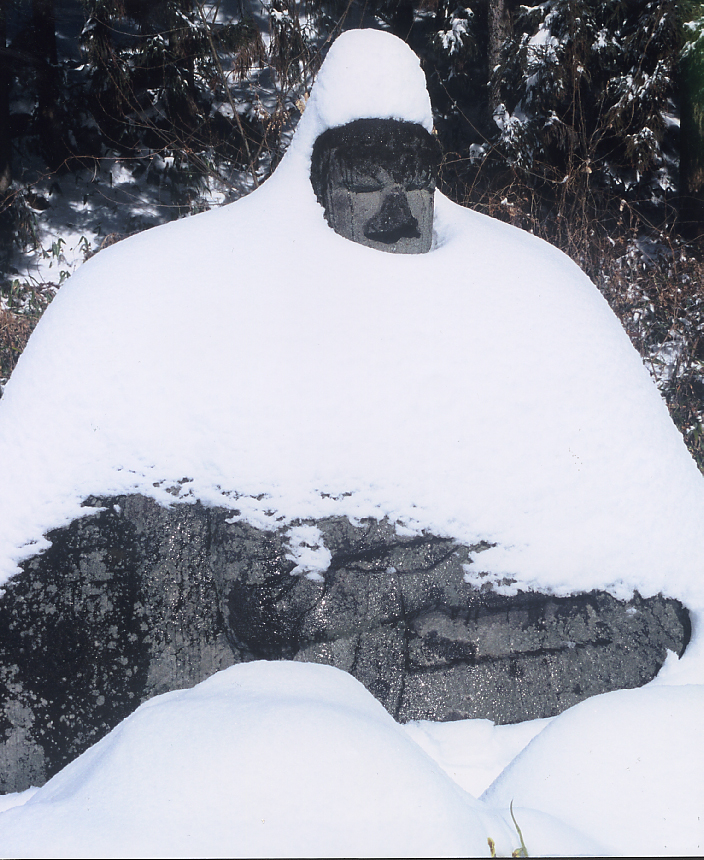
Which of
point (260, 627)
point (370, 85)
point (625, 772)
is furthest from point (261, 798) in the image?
point (370, 85)

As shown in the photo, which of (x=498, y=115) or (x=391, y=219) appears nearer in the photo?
(x=391, y=219)

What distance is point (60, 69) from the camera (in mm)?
4723

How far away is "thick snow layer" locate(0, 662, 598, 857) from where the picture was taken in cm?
100

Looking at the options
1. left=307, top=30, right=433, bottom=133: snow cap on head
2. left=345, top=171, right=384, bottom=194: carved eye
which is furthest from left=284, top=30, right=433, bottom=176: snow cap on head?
left=345, top=171, right=384, bottom=194: carved eye

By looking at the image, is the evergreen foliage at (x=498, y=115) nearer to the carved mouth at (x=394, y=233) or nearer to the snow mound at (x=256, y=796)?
the carved mouth at (x=394, y=233)

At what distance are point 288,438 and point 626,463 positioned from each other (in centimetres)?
96

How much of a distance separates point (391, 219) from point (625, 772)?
5.30 feet

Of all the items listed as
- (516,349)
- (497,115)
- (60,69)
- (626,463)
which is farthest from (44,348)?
(497,115)

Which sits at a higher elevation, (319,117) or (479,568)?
(319,117)

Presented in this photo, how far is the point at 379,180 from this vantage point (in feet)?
6.52

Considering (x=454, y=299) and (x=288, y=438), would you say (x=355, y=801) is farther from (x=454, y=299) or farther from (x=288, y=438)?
(x=454, y=299)

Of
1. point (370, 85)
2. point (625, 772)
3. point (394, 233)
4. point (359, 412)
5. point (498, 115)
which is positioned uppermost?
point (498, 115)

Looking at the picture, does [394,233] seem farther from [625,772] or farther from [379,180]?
[625,772]

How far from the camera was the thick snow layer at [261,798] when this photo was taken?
1000 mm
